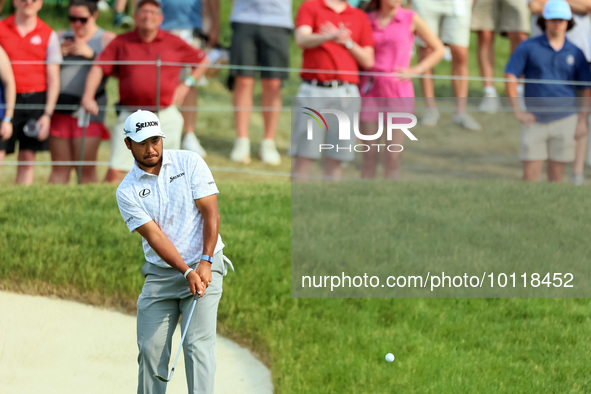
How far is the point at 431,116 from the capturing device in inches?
388

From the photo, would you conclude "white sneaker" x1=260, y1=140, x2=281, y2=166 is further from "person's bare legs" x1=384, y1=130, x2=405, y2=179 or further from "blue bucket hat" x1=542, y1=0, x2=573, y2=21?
"blue bucket hat" x1=542, y1=0, x2=573, y2=21

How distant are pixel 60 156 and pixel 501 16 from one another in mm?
4694

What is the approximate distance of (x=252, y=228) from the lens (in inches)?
367

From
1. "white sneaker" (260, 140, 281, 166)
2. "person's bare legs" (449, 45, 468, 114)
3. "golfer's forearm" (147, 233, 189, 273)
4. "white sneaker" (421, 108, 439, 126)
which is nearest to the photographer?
"golfer's forearm" (147, 233, 189, 273)

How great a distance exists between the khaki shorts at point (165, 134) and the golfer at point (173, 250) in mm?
4039

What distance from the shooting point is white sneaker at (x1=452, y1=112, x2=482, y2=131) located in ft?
32.2

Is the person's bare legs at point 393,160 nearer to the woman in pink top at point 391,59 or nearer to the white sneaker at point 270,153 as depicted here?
the woman in pink top at point 391,59

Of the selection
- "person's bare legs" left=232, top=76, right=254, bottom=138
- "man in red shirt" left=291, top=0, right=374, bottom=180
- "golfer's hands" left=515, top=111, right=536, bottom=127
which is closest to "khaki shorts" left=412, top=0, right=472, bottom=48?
"man in red shirt" left=291, top=0, right=374, bottom=180

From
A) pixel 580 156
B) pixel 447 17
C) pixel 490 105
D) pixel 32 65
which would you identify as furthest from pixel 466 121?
pixel 32 65

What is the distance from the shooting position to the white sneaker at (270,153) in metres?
10.4

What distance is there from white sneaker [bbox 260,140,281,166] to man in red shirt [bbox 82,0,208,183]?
0.85m

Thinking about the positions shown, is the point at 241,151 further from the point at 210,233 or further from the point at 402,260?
the point at 210,233

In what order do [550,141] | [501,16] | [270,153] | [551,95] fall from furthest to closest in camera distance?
1. [501,16]
2. [270,153]
3. [551,95]
4. [550,141]

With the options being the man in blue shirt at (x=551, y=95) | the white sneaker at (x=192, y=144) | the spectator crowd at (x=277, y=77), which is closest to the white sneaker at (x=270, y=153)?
the spectator crowd at (x=277, y=77)
